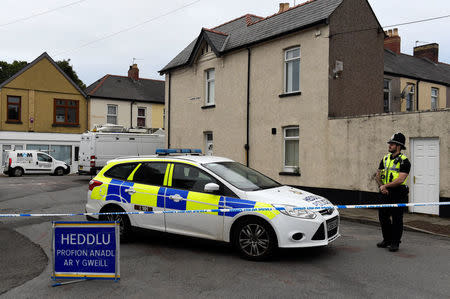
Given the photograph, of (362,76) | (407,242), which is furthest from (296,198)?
(362,76)

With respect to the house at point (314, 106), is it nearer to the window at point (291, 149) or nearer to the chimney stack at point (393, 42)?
the window at point (291, 149)

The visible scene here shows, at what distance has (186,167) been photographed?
7.14 m

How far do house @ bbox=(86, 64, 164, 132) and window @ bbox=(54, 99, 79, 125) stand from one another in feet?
4.03

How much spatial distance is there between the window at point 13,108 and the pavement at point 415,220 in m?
26.4

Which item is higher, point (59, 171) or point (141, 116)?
point (141, 116)

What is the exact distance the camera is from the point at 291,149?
15109mm

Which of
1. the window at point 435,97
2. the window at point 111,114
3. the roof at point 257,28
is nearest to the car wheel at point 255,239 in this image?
the roof at point 257,28

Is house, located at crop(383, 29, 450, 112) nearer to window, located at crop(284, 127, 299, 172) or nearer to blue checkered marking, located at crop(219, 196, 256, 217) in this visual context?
window, located at crop(284, 127, 299, 172)

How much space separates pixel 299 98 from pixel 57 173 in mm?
19139

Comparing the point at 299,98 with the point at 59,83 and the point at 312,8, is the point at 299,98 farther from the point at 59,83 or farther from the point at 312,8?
the point at 59,83

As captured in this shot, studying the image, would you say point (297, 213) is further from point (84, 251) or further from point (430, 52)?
point (430, 52)

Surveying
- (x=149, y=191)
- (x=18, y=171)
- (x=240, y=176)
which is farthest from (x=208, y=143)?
(x=18, y=171)

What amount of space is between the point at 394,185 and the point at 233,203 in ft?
8.71

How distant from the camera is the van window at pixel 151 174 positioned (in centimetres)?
727
